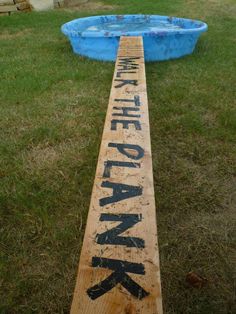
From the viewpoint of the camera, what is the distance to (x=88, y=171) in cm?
225

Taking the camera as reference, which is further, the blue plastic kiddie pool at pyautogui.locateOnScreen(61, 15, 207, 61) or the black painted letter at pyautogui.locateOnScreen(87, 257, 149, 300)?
the blue plastic kiddie pool at pyautogui.locateOnScreen(61, 15, 207, 61)

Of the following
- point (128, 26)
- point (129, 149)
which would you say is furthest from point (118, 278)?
point (128, 26)

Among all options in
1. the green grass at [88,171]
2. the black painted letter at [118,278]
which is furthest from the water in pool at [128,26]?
the black painted letter at [118,278]

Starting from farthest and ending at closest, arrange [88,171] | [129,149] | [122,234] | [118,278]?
[88,171], [129,149], [122,234], [118,278]

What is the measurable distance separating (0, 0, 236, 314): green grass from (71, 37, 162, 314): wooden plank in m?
0.40

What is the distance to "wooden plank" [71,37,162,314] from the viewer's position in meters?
1.06

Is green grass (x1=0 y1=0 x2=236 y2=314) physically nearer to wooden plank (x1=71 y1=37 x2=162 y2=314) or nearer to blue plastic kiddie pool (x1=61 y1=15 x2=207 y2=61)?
blue plastic kiddie pool (x1=61 y1=15 x2=207 y2=61)

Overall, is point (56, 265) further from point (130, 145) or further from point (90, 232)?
point (130, 145)

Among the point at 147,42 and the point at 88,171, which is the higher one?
the point at 147,42

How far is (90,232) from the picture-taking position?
129 centimetres

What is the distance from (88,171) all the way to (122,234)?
1020mm

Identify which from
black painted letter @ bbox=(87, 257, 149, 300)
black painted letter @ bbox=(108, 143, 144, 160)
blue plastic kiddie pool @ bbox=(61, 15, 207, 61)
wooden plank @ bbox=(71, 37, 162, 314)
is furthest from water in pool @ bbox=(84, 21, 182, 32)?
black painted letter @ bbox=(87, 257, 149, 300)

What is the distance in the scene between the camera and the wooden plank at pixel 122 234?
3.48 ft

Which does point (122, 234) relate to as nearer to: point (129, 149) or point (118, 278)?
point (118, 278)
